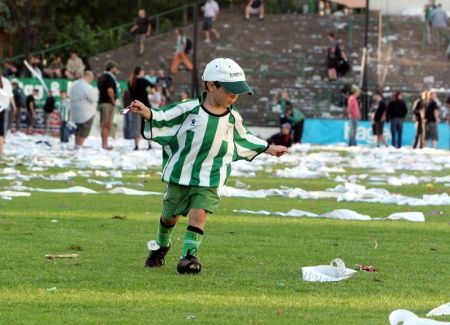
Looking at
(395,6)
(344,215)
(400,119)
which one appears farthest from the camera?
(395,6)

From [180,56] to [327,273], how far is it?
51707 millimetres

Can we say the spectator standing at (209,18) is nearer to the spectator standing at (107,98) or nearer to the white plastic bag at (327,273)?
the spectator standing at (107,98)

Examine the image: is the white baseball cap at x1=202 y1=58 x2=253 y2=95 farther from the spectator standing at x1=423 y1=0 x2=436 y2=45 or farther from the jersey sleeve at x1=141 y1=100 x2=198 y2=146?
the spectator standing at x1=423 y1=0 x2=436 y2=45

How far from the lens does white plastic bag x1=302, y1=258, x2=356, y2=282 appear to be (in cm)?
948

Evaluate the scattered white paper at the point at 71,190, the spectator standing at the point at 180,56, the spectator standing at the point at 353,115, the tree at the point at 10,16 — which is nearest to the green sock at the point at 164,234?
the scattered white paper at the point at 71,190

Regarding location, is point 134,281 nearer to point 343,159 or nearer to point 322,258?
point 322,258

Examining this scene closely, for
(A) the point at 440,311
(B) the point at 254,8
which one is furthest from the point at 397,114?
(A) the point at 440,311

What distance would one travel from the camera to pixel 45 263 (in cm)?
1012

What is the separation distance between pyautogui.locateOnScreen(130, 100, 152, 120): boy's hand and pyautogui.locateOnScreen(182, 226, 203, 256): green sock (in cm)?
86

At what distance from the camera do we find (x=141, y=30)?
6312 centimetres

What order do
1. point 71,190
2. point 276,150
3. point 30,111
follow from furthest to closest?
point 30,111 → point 71,190 → point 276,150

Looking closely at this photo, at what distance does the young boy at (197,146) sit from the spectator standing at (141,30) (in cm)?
5192

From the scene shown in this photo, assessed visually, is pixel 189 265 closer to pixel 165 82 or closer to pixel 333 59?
pixel 165 82

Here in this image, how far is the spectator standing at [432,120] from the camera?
150 ft
